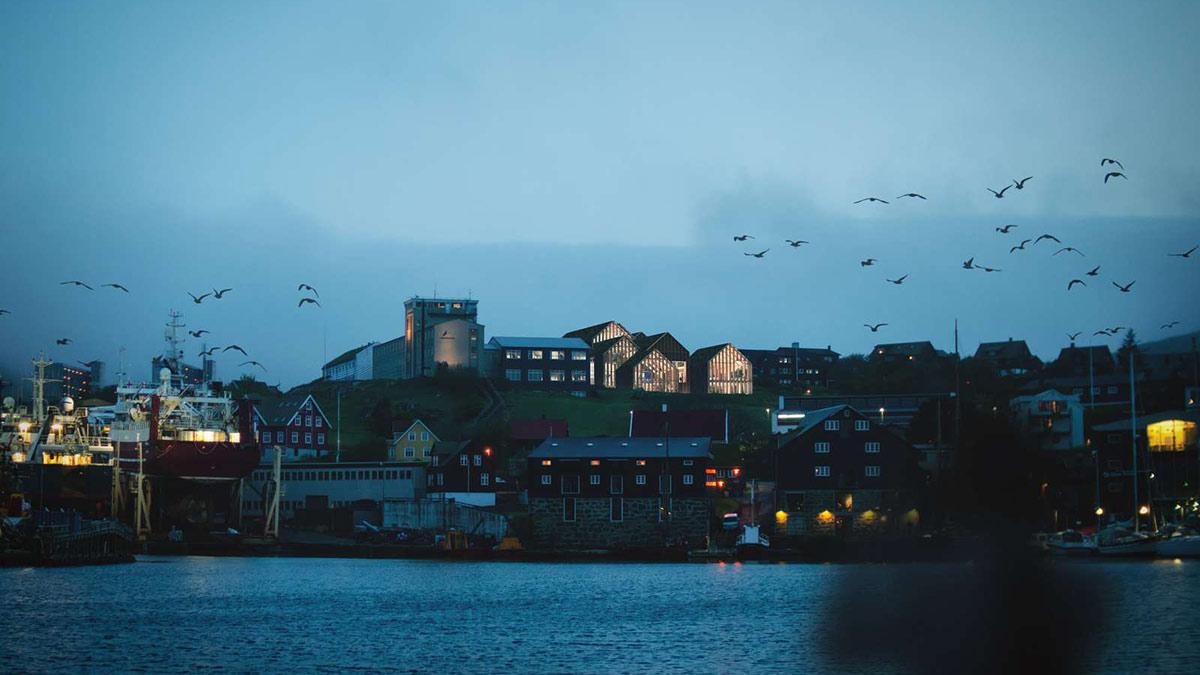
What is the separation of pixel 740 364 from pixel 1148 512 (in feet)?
199

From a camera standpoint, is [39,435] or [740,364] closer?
[39,435]

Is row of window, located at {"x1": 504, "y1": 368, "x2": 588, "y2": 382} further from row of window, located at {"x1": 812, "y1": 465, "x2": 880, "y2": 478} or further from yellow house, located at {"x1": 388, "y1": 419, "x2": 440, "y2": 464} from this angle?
row of window, located at {"x1": 812, "y1": 465, "x2": 880, "y2": 478}

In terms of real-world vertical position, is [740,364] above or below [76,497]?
above

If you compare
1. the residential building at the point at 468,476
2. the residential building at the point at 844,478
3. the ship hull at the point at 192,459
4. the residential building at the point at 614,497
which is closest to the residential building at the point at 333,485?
the residential building at the point at 468,476

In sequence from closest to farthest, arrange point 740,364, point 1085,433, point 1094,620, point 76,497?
point 1094,620 < point 76,497 < point 1085,433 < point 740,364

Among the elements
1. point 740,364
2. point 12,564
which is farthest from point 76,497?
point 740,364

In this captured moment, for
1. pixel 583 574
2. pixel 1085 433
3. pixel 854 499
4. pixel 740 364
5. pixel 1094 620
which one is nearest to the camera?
pixel 1094 620

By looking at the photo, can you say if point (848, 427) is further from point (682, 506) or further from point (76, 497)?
point (76, 497)

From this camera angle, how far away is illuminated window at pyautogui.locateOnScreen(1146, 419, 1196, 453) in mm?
77500

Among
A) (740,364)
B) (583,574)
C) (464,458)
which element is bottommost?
(583,574)

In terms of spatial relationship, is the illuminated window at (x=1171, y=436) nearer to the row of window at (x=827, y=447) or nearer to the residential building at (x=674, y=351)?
the row of window at (x=827, y=447)

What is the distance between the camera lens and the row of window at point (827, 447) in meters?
75.2

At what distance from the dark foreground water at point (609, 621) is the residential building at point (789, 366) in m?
96.6

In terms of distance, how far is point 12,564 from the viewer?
6750 cm
